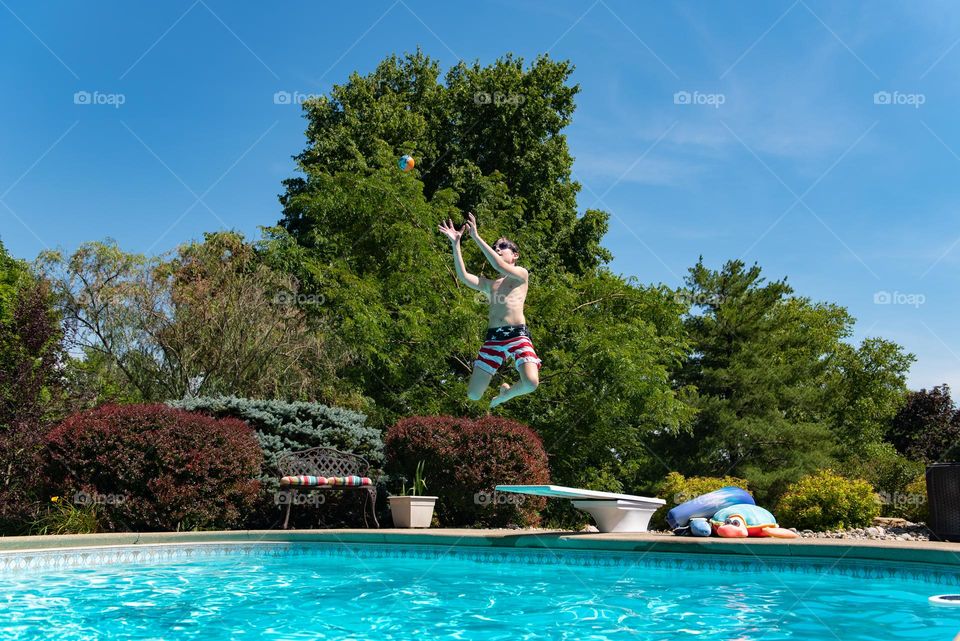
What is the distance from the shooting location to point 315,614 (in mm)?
6574

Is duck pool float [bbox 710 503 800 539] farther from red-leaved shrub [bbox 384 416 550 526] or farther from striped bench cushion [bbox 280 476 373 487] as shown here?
striped bench cushion [bbox 280 476 373 487]

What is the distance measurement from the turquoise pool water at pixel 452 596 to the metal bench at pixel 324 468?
1379mm

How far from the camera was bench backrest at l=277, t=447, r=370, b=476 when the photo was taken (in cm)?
1253

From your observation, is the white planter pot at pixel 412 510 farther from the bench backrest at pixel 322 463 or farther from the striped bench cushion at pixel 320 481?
the bench backrest at pixel 322 463

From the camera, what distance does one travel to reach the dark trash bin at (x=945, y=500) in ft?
34.0

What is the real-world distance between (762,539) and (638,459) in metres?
11.9

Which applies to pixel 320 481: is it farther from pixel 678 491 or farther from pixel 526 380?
pixel 678 491

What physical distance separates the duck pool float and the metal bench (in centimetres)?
529

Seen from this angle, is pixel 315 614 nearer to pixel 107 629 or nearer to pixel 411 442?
pixel 107 629

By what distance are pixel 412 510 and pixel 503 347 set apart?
16.5 ft

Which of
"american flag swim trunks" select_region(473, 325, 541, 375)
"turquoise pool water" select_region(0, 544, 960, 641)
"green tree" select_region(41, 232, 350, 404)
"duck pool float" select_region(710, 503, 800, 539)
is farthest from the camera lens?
"green tree" select_region(41, 232, 350, 404)

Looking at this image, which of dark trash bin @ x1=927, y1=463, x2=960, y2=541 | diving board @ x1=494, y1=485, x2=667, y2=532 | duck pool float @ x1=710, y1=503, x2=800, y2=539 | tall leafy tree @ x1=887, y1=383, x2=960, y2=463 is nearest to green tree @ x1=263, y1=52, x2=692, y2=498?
diving board @ x1=494, y1=485, x2=667, y2=532

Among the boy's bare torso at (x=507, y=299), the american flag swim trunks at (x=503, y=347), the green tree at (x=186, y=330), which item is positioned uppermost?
the green tree at (x=186, y=330)

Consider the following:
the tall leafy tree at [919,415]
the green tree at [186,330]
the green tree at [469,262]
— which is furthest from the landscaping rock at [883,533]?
the tall leafy tree at [919,415]
